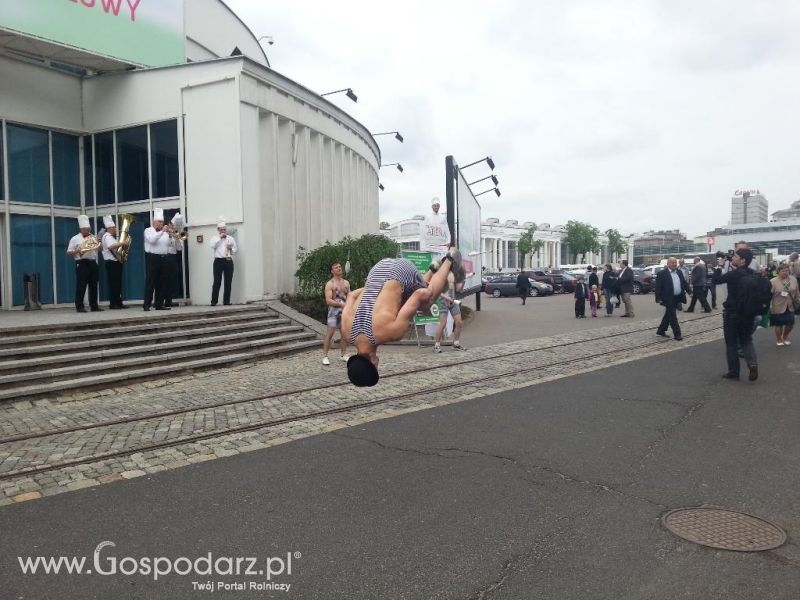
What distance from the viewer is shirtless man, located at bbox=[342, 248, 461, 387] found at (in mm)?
3064

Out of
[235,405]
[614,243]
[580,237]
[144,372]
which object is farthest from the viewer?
[614,243]

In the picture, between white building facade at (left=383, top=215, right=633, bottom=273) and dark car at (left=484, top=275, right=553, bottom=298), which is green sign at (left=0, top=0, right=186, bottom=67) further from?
white building facade at (left=383, top=215, right=633, bottom=273)

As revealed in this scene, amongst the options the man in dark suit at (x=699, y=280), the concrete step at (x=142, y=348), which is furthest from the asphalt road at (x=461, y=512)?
the man in dark suit at (x=699, y=280)

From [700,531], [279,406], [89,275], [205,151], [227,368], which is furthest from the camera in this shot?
[205,151]

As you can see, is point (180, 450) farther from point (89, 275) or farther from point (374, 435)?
point (89, 275)

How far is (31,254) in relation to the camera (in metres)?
16.5

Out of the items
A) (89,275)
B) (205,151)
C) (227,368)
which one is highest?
(205,151)

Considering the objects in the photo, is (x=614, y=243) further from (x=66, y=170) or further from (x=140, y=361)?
(x=140, y=361)

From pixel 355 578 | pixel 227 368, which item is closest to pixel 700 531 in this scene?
pixel 355 578

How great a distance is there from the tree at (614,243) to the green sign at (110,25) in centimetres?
13055

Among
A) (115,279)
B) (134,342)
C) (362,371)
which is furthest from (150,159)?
(362,371)

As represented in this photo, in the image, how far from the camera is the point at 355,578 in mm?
3598

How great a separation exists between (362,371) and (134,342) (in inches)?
375

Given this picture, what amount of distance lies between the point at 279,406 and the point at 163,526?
3.85m
